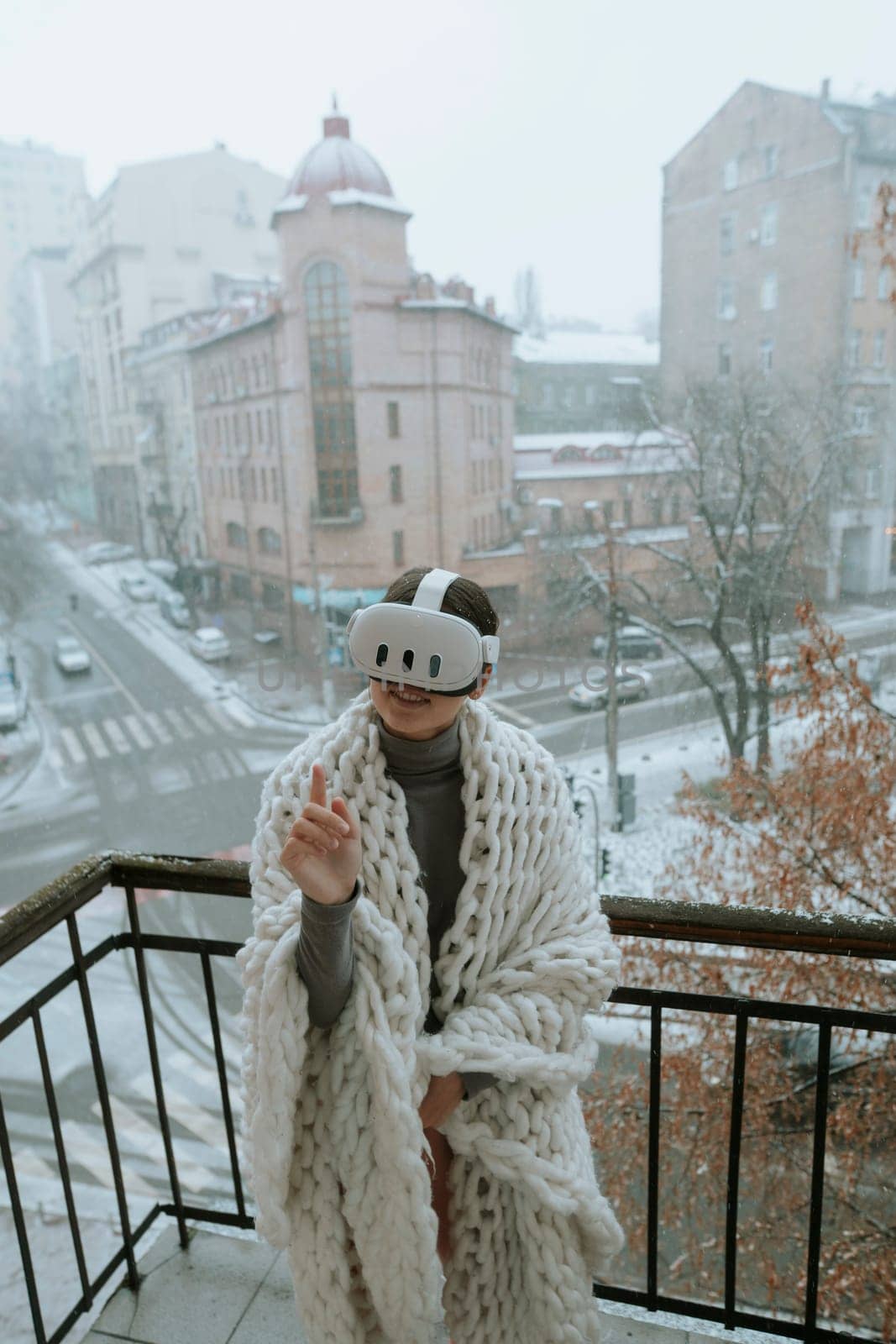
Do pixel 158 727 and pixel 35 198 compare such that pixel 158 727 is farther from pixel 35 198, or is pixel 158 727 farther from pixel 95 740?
pixel 35 198

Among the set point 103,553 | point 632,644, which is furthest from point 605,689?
point 103,553

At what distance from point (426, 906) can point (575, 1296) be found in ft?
1.34

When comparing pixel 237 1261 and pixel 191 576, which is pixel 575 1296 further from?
pixel 191 576

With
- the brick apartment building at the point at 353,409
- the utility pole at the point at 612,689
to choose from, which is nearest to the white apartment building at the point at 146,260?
the brick apartment building at the point at 353,409

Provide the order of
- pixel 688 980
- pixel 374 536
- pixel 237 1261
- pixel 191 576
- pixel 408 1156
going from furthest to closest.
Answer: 1. pixel 191 576
2. pixel 374 536
3. pixel 688 980
4. pixel 237 1261
5. pixel 408 1156

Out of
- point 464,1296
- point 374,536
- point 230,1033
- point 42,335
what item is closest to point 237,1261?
point 464,1296

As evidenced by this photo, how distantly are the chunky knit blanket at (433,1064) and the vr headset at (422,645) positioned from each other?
8 cm

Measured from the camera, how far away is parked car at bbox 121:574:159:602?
33.3 ft

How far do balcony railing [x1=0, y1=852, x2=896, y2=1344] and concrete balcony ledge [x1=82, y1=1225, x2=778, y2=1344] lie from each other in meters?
0.02

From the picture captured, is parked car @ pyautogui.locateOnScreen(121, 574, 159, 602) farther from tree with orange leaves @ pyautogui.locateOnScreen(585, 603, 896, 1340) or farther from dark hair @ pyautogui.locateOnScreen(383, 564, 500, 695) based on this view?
dark hair @ pyautogui.locateOnScreen(383, 564, 500, 695)

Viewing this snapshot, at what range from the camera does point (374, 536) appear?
834 cm

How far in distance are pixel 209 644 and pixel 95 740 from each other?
202 centimetres

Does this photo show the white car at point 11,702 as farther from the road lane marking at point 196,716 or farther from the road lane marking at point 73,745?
the road lane marking at point 196,716

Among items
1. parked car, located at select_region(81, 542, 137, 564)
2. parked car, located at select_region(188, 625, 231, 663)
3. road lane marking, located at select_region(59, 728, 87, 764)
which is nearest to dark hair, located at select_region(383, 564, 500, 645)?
parked car, located at select_region(188, 625, 231, 663)
